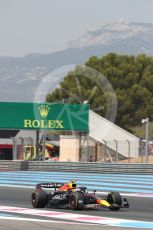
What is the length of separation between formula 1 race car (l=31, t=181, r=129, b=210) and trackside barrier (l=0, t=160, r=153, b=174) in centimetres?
1613

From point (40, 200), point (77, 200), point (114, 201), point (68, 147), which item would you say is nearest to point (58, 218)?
point (77, 200)

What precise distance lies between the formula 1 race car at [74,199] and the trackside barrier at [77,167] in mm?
16130

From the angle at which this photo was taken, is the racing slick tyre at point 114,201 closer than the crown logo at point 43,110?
Yes

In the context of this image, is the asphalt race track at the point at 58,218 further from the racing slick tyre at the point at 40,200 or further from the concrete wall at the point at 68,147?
the concrete wall at the point at 68,147

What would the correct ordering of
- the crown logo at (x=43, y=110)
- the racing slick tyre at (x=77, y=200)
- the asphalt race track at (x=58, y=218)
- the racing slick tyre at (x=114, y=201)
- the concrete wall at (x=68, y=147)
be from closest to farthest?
the asphalt race track at (x=58, y=218)
the racing slick tyre at (x=77, y=200)
the racing slick tyre at (x=114, y=201)
the crown logo at (x=43, y=110)
the concrete wall at (x=68, y=147)

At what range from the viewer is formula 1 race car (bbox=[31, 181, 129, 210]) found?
1268 cm

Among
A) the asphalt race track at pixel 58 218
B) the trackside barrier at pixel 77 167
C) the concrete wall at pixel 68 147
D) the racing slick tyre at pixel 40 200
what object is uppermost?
the concrete wall at pixel 68 147

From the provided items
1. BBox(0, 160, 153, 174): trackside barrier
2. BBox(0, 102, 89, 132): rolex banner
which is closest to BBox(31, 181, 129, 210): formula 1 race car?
BBox(0, 160, 153, 174): trackside barrier

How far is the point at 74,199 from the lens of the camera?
1271 cm

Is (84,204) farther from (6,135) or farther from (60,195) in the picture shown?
(6,135)

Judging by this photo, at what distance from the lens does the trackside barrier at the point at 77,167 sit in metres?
29.7

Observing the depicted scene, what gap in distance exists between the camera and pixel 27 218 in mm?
11477

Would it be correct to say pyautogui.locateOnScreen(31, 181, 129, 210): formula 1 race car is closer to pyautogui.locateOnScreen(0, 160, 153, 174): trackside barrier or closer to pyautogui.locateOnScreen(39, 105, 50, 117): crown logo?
pyautogui.locateOnScreen(0, 160, 153, 174): trackside barrier

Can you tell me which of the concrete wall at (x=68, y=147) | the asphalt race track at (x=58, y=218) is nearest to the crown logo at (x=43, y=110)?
the concrete wall at (x=68, y=147)
